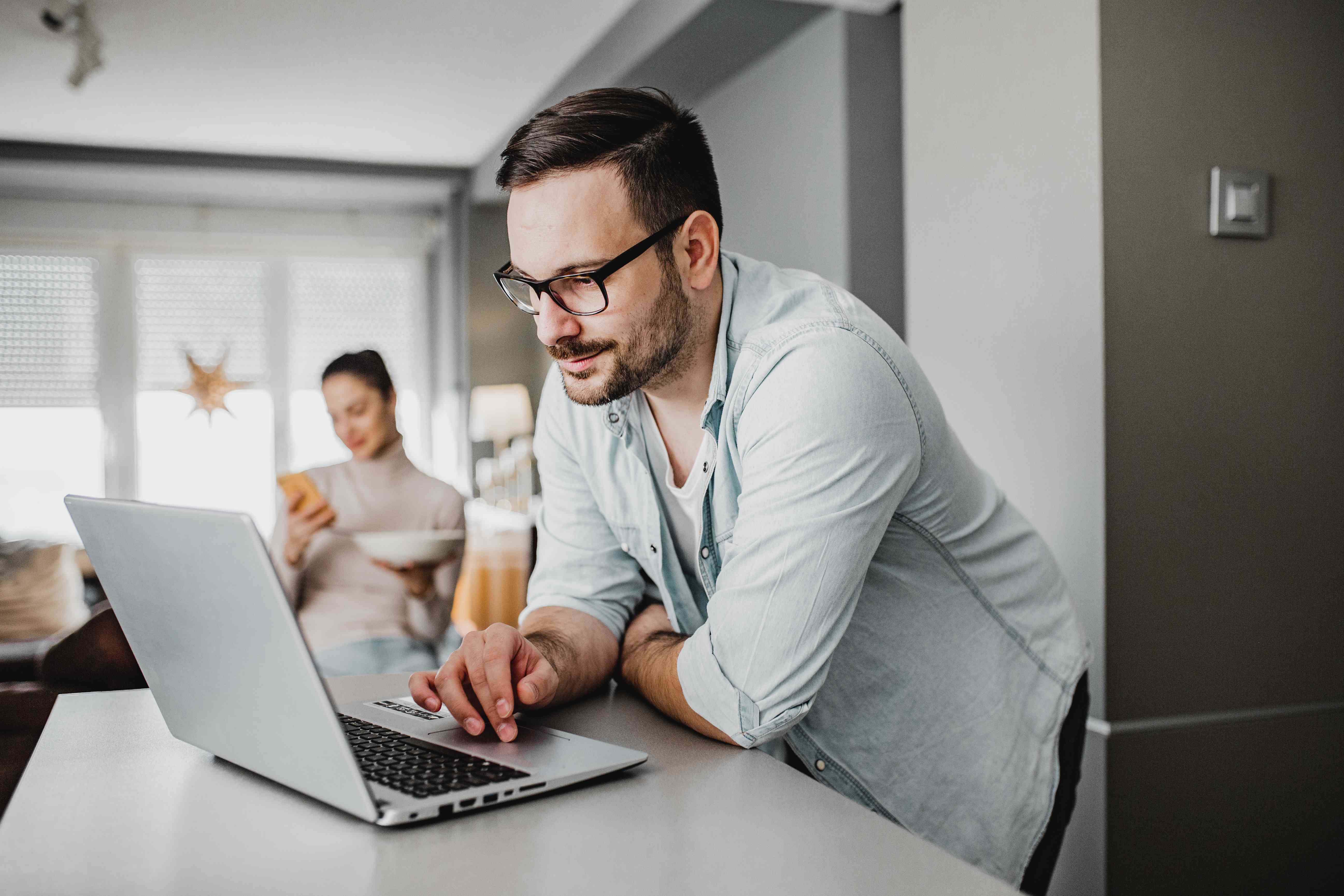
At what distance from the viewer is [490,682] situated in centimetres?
96

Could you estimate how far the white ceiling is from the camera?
4152 millimetres

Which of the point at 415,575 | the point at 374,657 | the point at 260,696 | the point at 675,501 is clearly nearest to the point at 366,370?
the point at 415,575

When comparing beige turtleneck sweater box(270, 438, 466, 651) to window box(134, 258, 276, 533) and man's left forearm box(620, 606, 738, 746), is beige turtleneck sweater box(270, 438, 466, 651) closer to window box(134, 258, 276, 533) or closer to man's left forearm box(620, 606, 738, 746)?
man's left forearm box(620, 606, 738, 746)

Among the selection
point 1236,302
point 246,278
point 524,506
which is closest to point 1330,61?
point 1236,302

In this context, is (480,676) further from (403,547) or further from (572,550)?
(403,547)

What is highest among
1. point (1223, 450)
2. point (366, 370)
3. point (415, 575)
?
point (366, 370)

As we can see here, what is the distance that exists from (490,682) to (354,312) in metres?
7.03

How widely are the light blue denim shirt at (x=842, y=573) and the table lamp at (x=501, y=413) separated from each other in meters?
4.94

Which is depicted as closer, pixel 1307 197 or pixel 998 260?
pixel 1307 197

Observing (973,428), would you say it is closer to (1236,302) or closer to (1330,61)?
(1236,302)

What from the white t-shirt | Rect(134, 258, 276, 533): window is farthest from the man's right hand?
Rect(134, 258, 276, 533): window

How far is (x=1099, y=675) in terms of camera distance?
1701 mm

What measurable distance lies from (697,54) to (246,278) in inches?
180

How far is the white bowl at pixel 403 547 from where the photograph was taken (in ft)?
9.09
